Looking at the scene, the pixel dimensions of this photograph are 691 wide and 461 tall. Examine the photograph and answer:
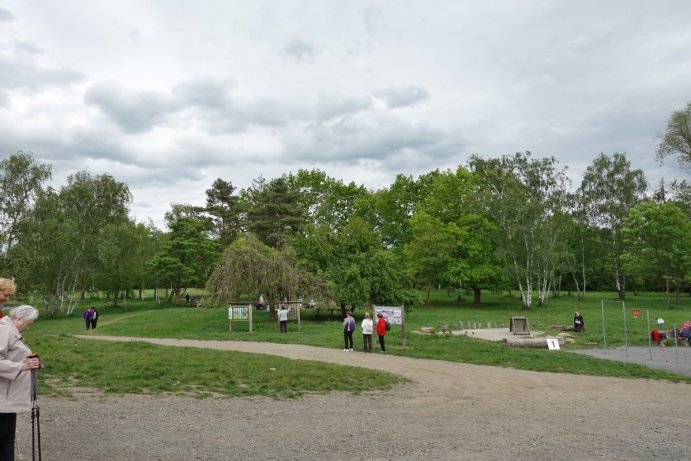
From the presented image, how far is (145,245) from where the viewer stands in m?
58.6

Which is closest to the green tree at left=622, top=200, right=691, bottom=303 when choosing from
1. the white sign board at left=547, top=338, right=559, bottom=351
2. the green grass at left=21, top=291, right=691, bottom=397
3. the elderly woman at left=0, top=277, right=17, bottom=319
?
the green grass at left=21, top=291, right=691, bottom=397

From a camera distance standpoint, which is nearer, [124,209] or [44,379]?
[44,379]

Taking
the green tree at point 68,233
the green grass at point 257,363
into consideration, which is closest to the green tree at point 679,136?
the green grass at point 257,363

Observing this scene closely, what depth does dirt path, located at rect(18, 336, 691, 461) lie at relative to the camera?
22.9 ft

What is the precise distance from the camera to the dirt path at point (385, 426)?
697 centimetres

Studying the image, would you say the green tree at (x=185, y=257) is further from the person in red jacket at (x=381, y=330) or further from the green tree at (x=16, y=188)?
the person in red jacket at (x=381, y=330)

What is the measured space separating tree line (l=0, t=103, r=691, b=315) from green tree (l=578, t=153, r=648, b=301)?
0.46 feet

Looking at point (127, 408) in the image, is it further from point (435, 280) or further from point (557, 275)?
point (557, 275)

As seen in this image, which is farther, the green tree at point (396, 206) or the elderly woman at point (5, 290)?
the green tree at point (396, 206)

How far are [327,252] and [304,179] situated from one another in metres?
35.1

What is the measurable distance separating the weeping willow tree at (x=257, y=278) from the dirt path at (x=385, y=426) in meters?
19.3

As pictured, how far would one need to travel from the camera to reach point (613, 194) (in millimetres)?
56531

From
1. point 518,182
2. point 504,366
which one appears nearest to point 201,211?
point 518,182

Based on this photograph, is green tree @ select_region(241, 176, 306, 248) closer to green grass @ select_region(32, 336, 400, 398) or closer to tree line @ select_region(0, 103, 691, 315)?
tree line @ select_region(0, 103, 691, 315)
